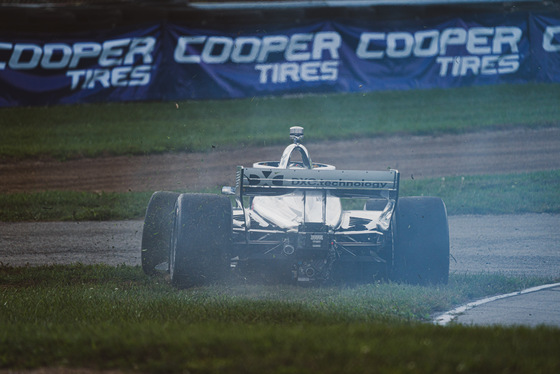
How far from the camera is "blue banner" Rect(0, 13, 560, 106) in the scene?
22172 millimetres

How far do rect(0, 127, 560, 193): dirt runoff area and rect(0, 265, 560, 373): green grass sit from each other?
8.54 metres

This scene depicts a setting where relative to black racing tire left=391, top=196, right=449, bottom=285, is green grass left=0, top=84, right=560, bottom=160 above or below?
above


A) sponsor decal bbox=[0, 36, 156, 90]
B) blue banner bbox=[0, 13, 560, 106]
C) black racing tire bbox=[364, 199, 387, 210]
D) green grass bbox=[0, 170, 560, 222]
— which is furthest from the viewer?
blue banner bbox=[0, 13, 560, 106]

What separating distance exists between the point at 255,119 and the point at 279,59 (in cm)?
175

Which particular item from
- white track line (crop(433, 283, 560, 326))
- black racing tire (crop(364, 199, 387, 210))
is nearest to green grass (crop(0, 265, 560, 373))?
white track line (crop(433, 283, 560, 326))

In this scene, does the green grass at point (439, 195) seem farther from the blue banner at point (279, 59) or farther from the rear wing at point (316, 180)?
the blue banner at point (279, 59)

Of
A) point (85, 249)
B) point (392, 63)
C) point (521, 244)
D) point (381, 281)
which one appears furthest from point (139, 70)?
point (381, 281)

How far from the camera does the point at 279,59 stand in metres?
22.6

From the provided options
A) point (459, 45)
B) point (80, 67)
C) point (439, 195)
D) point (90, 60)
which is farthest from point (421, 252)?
point (80, 67)

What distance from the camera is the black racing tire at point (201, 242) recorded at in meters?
7.99

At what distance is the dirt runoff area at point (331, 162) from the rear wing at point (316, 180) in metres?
8.00

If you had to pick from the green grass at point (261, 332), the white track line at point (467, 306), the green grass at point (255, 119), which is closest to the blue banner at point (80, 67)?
the green grass at point (255, 119)

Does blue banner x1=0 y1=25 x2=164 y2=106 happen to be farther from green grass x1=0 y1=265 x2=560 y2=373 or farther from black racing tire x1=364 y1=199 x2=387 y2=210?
green grass x1=0 y1=265 x2=560 y2=373

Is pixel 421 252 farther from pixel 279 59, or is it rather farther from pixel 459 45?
pixel 459 45
